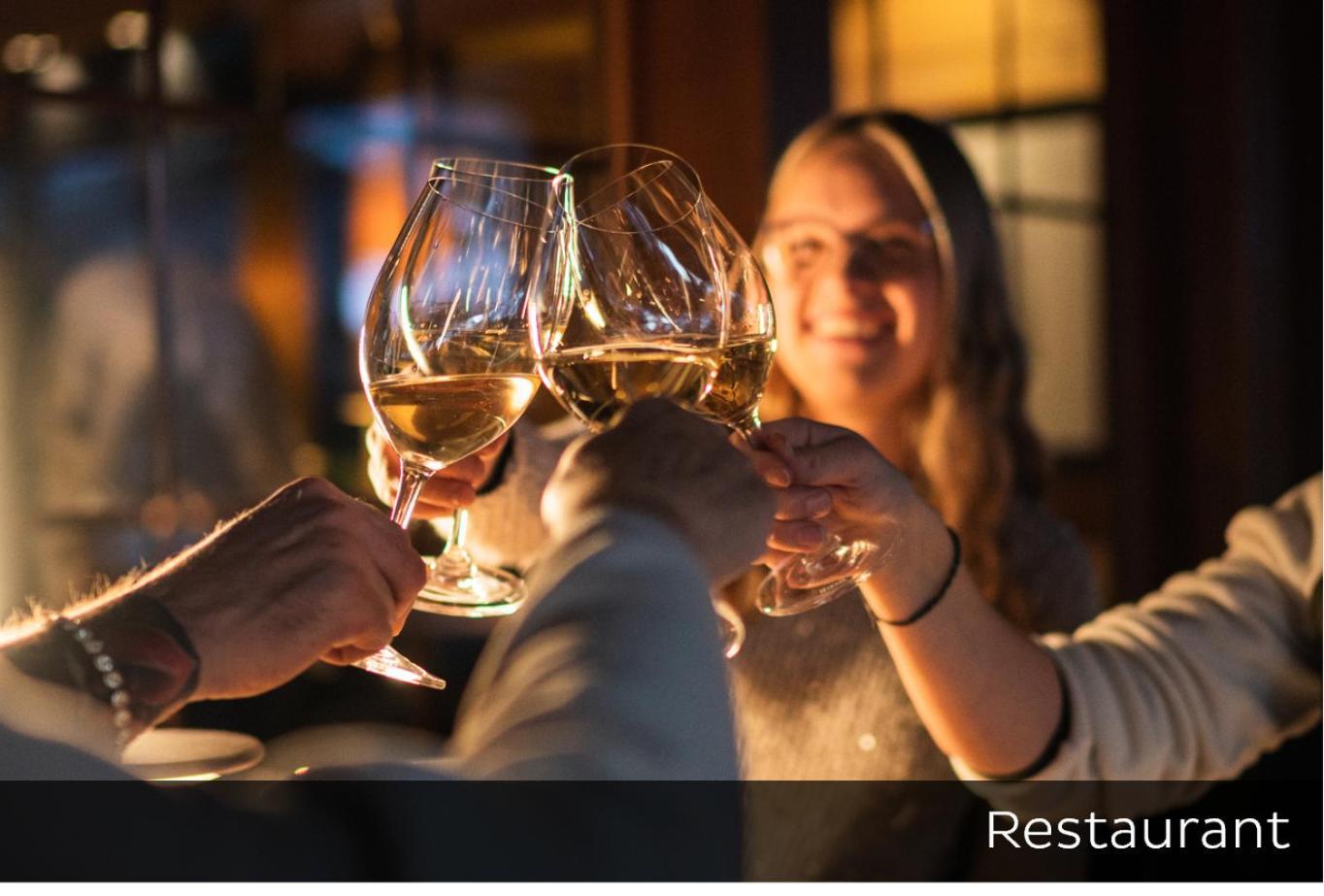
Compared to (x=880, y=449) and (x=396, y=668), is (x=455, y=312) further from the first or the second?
(x=880, y=449)

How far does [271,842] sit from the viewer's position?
413mm

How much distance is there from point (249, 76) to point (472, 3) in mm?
1057

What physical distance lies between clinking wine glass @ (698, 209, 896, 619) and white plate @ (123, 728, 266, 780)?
0.87 ft

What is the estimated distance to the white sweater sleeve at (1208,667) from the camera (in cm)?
112

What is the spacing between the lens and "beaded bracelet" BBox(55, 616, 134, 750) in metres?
0.51

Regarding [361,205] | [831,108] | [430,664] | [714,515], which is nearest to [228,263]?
[430,664]

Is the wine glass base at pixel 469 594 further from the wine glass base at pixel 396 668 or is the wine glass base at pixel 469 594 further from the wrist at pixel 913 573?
the wrist at pixel 913 573

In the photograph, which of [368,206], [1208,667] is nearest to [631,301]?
[1208,667]

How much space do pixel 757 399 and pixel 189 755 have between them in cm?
35

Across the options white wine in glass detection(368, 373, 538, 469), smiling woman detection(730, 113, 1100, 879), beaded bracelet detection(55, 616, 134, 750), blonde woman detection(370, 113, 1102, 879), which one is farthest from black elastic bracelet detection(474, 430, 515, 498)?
beaded bracelet detection(55, 616, 134, 750)

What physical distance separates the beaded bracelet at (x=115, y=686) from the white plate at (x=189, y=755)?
0.28 ft

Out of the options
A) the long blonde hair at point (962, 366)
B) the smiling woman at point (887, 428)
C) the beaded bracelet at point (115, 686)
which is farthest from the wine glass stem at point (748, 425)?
the long blonde hair at point (962, 366)

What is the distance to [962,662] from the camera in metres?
0.99

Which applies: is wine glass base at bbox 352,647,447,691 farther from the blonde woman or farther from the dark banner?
the blonde woman
